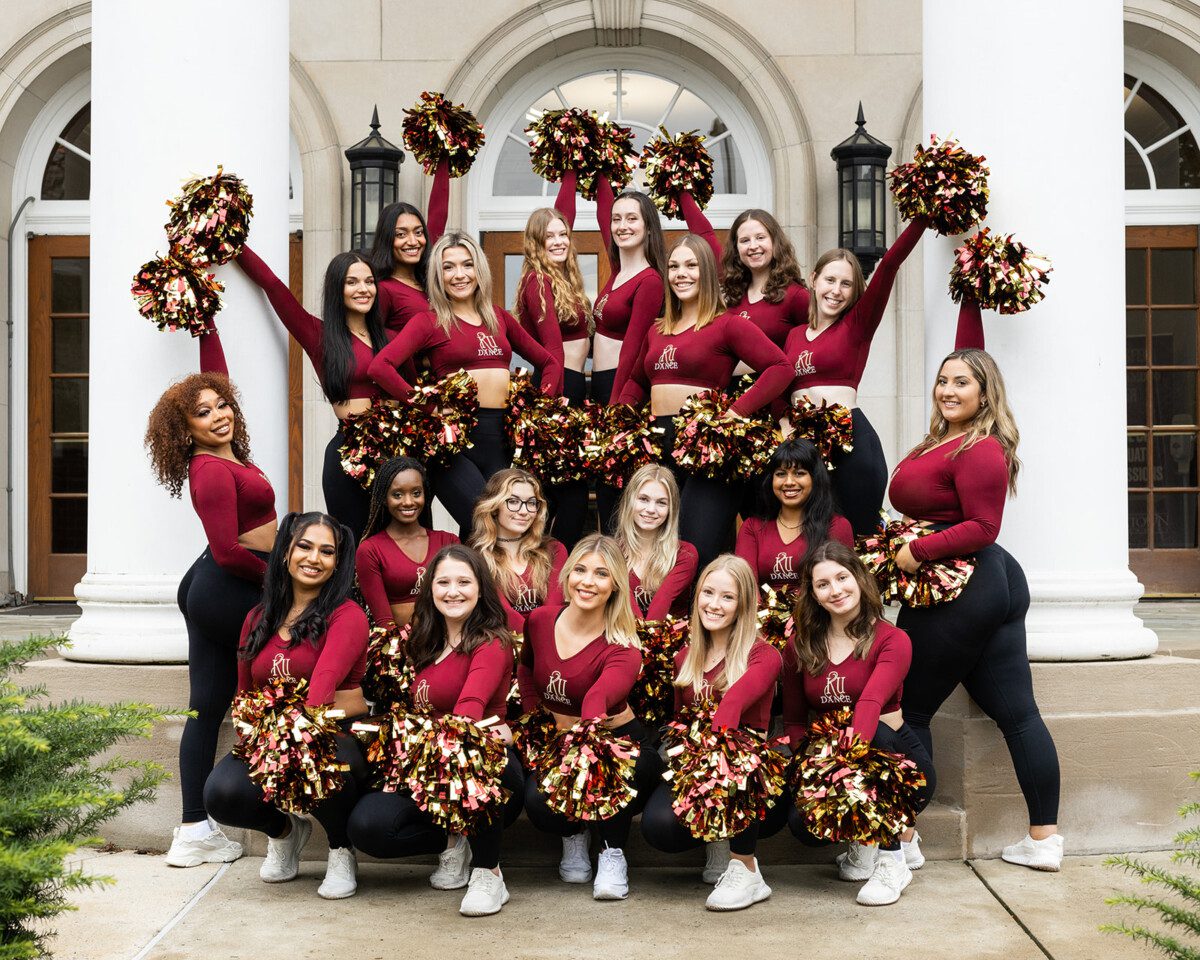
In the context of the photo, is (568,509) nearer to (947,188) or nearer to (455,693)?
(455,693)

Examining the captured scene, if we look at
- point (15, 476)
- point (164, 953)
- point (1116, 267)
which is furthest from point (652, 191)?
point (15, 476)

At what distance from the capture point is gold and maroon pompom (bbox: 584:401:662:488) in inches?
209

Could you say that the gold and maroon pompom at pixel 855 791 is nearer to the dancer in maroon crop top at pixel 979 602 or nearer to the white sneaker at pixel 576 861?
the dancer in maroon crop top at pixel 979 602

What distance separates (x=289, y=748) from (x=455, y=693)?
584 mm

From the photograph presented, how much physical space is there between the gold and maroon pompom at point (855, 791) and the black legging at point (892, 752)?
159mm

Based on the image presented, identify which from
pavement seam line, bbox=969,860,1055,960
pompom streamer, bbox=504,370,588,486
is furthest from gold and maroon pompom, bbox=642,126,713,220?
pavement seam line, bbox=969,860,1055,960

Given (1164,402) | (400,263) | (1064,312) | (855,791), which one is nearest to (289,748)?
(855,791)

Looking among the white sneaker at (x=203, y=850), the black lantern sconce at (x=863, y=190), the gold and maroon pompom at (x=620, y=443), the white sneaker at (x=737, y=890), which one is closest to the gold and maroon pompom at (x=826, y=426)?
the gold and maroon pompom at (x=620, y=443)

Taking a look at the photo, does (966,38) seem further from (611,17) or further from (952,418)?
(611,17)

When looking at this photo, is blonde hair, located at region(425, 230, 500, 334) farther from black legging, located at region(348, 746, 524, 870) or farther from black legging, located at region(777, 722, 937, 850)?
black legging, located at region(777, 722, 937, 850)

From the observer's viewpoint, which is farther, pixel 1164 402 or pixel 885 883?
pixel 1164 402

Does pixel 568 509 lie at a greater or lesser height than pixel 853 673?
greater

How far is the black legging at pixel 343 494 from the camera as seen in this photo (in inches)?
208

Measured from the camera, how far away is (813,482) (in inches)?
194
